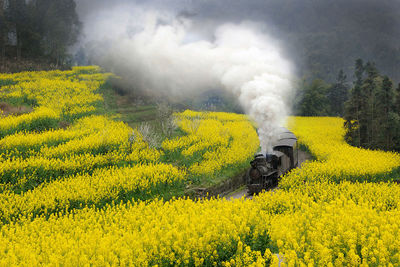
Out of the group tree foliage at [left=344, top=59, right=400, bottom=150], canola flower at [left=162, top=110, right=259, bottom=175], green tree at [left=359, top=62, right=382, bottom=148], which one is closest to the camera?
canola flower at [left=162, top=110, right=259, bottom=175]

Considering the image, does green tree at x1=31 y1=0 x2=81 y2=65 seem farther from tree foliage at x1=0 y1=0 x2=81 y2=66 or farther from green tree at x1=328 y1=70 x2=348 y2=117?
green tree at x1=328 y1=70 x2=348 y2=117

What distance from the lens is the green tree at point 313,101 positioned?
59594 millimetres

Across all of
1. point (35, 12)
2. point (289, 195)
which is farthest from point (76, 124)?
point (35, 12)

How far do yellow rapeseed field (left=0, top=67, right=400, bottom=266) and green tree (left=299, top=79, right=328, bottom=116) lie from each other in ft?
91.3

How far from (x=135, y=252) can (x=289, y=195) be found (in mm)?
8007

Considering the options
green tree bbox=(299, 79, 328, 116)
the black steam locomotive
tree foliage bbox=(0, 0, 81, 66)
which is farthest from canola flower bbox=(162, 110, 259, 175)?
green tree bbox=(299, 79, 328, 116)

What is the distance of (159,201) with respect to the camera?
12.3 m

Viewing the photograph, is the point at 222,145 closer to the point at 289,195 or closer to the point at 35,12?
the point at 289,195

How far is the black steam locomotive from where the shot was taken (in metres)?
17.0

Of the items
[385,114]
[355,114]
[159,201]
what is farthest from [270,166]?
[385,114]

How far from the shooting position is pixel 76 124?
80.6ft

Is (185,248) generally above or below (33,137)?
below

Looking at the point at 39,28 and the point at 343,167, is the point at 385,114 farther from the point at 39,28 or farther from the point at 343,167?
the point at 39,28

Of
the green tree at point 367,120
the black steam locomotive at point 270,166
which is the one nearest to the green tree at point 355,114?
the green tree at point 367,120
